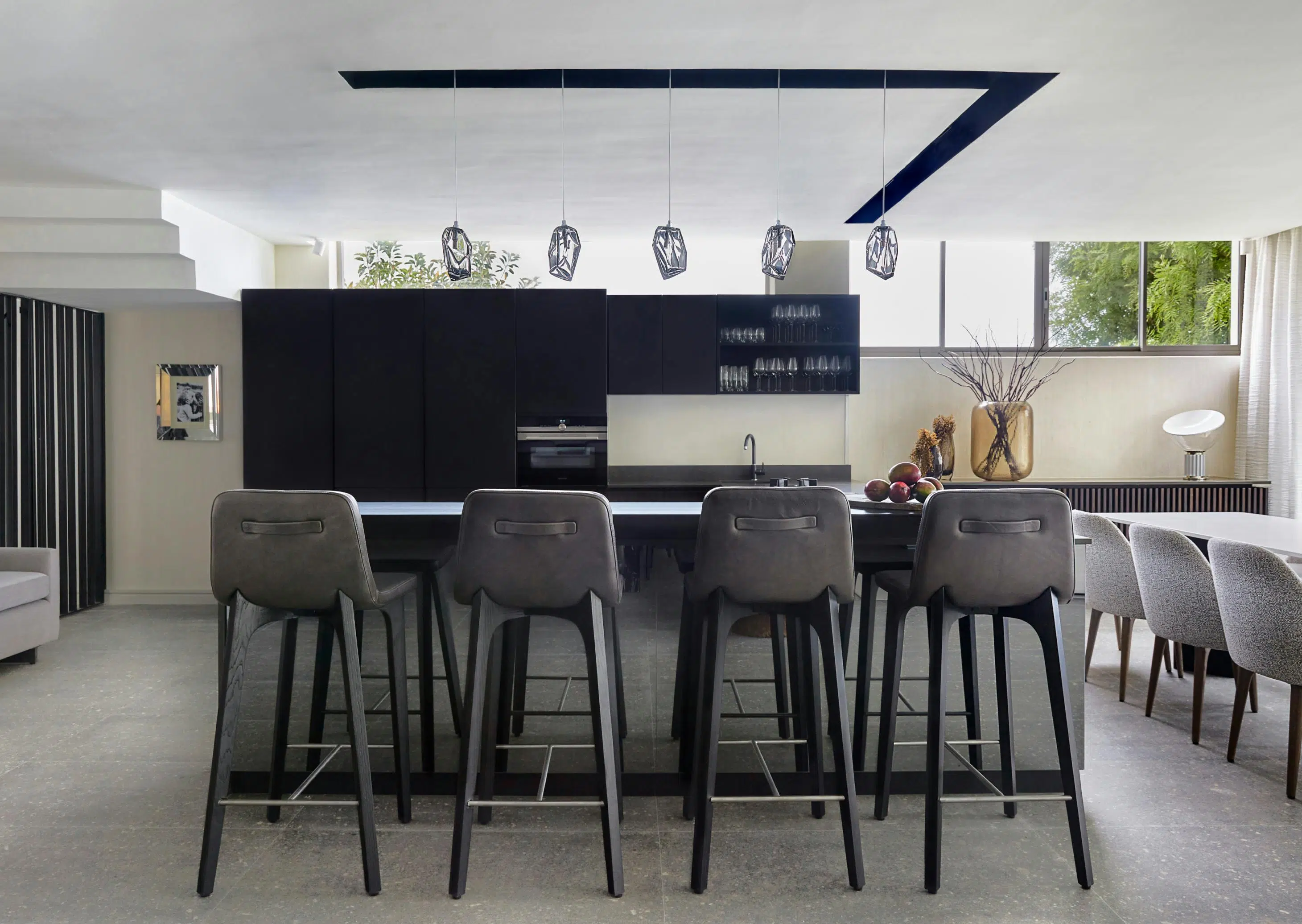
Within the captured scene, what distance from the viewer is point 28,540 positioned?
5609 millimetres

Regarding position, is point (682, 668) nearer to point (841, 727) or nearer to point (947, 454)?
point (841, 727)

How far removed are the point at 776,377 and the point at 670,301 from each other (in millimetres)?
927

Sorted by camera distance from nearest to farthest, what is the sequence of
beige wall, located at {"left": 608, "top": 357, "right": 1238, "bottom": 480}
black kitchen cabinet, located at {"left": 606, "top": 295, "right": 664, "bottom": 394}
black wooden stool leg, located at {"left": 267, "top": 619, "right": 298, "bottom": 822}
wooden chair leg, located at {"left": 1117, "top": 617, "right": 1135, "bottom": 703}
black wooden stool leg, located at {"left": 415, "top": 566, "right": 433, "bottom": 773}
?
black wooden stool leg, located at {"left": 267, "top": 619, "right": 298, "bottom": 822}, black wooden stool leg, located at {"left": 415, "top": 566, "right": 433, "bottom": 773}, wooden chair leg, located at {"left": 1117, "top": 617, "right": 1135, "bottom": 703}, black kitchen cabinet, located at {"left": 606, "top": 295, "right": 664, "bottom": 394}, beige wall, located at {"left": 608, "top": 357, "right": 1238, "bottom": 480}

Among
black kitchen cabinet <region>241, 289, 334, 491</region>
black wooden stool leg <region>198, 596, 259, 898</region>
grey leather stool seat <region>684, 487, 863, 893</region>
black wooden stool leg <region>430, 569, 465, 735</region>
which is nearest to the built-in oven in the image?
black kitchen cabinet <region>241, 289, 334, 491</region>

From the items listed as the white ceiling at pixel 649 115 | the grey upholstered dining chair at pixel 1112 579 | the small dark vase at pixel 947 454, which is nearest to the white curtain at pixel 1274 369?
the white ceiling at pixel 649 115

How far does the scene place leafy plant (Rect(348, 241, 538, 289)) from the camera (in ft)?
20.7

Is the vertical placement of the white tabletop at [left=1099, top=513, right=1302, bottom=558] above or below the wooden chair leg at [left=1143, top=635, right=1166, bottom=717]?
above

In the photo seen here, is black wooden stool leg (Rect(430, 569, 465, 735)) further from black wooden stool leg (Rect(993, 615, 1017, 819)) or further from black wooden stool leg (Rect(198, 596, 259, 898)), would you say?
black wooden stool leg (Rect(993, 615, 1017, 819))

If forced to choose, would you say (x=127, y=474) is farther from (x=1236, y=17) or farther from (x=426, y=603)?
(x=1236, y=17)

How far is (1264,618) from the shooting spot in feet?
10.0

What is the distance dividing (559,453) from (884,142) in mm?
2935

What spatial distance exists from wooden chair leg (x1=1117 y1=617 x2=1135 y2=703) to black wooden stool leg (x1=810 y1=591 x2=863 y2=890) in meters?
2.23

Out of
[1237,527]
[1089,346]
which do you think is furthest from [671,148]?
[1089,346]

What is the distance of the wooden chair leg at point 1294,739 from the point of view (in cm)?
300
